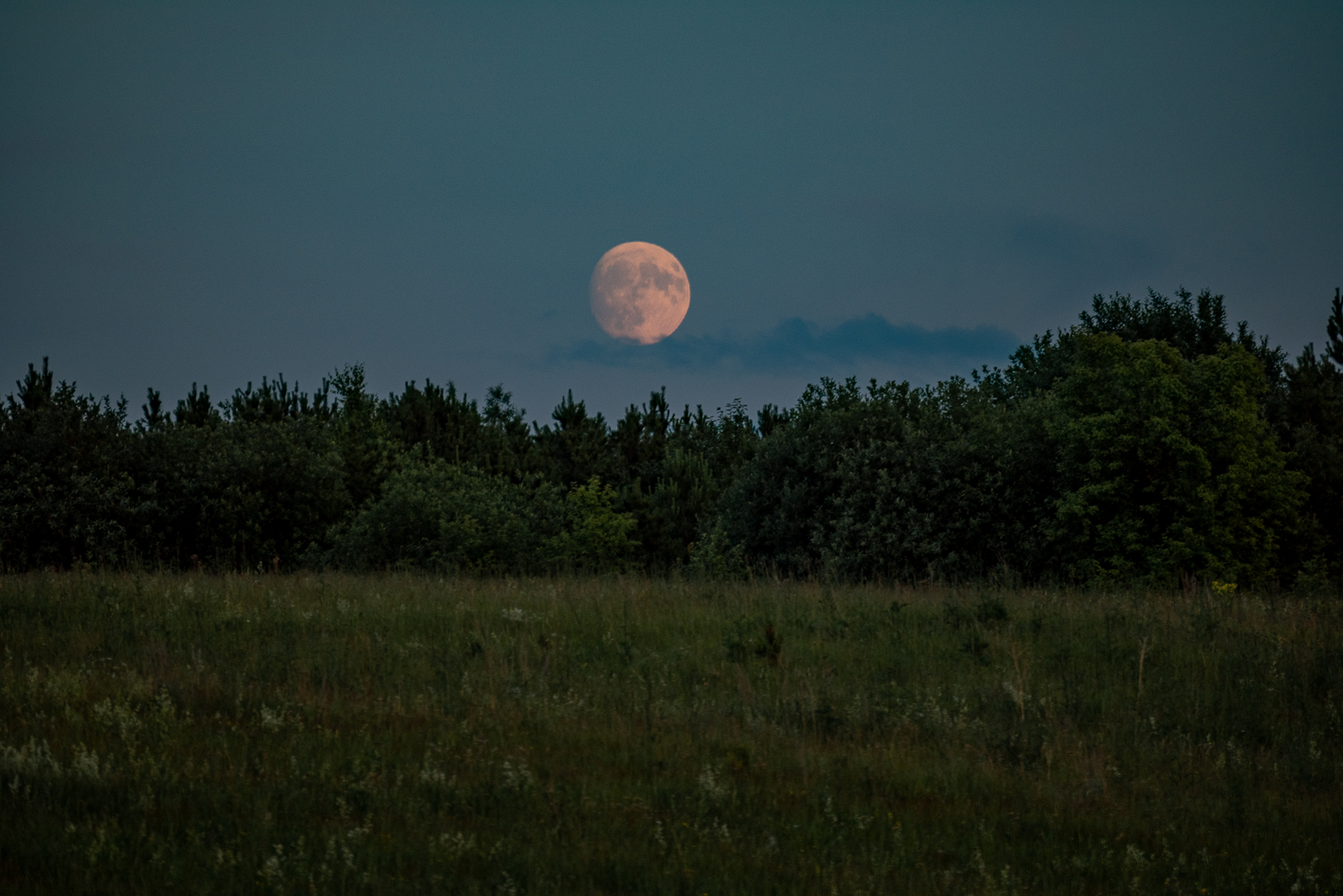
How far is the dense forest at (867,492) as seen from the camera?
26.4 meters

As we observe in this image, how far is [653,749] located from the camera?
6863 millimetres

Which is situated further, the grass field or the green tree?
the green tree

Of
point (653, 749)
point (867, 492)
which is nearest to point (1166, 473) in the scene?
point (867, 492)

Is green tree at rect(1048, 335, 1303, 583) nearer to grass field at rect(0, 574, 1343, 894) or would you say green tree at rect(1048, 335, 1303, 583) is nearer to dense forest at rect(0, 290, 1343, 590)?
dense forest at rect(0, 290, 1343, 590)

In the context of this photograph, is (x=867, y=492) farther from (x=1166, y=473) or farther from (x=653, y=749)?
(x=653, y=749)

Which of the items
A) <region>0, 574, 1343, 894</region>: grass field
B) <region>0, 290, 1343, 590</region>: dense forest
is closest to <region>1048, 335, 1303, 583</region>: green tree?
<region>0, 290, 1343, 590</region>: dense forest

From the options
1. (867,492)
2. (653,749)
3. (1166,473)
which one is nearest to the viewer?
(653,749)

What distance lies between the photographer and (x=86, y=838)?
16.5 feet

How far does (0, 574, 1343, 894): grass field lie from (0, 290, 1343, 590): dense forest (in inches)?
486

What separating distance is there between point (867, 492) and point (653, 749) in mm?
23723

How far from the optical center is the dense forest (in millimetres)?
26422

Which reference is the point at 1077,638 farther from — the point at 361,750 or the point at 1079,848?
the point at 361,750

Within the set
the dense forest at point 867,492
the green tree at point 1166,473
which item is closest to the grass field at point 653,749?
the dense forest at point 867,492

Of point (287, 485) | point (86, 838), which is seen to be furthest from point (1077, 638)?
point (287, 485)
